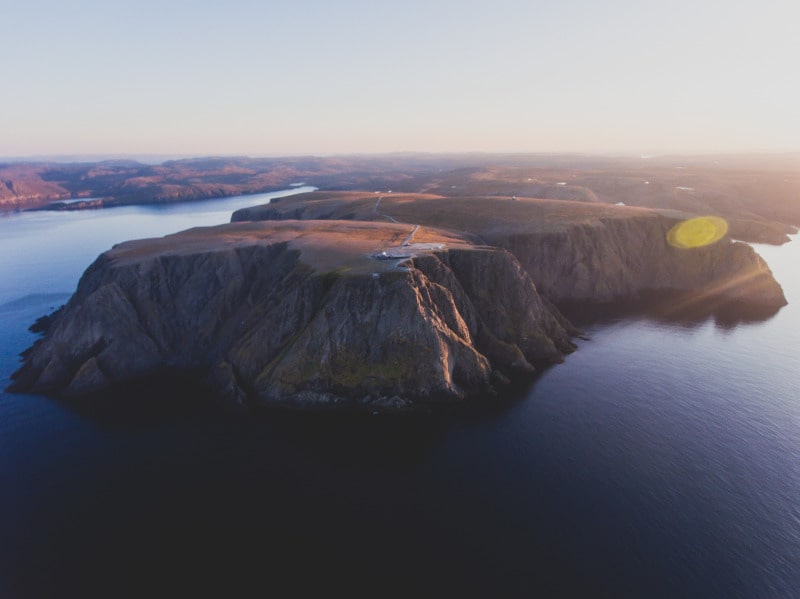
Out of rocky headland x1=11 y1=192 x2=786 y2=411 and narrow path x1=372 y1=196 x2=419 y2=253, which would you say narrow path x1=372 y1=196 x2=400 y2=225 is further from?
rocky headland x1=11 y1=192 x2=786 y2=411

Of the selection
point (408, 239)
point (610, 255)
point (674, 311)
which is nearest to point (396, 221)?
point (408, 239)

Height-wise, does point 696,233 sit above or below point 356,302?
below

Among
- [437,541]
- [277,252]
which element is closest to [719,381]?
[437,541]

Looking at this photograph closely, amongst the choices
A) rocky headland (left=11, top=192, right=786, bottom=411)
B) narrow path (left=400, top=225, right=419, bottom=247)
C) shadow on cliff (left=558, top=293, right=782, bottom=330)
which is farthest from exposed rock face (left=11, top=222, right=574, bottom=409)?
shadow on cliff (left=558, top=293, right=782, bottom=330)

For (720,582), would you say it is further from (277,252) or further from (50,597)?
(277,252)

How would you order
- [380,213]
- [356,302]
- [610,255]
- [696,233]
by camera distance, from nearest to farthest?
[356,302], [610,255], [696,233], [380,213]

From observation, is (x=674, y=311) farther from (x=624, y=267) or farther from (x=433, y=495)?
(x=433, y=495)

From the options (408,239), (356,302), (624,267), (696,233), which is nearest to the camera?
(356,302)

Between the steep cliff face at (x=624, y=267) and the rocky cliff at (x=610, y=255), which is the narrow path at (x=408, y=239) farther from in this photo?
the steep cliff face at (x=624, y=267)
